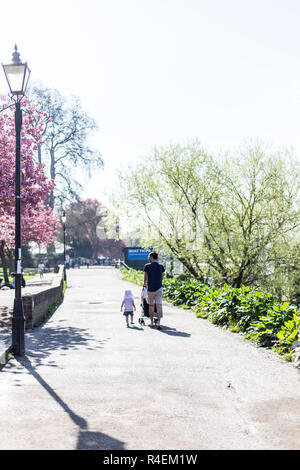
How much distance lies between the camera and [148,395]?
6.46 metres

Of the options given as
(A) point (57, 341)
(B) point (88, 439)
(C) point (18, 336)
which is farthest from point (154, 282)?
(B) point (88, 439)

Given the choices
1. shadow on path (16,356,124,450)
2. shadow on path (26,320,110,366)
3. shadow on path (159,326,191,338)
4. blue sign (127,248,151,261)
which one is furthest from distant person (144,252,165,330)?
blue sign (127,248,151,261)

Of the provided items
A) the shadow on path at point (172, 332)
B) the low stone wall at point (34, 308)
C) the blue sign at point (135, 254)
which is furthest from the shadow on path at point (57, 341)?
the blue sign at point (135, 254)

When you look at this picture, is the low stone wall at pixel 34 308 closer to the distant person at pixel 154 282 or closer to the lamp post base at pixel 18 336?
the distant person at pixel 154 282

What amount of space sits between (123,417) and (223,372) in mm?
2843

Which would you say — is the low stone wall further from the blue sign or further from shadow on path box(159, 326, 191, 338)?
the blue sign

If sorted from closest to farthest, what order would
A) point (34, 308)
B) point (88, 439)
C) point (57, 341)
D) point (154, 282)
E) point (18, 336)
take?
1. point (88, 439)
2. point (18, 336)
3. point (57, 341)
4. point (154, 282)
5. point (34, 308)

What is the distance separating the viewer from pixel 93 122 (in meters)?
52.6

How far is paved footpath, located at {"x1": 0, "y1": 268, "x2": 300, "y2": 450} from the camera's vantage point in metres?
4.89

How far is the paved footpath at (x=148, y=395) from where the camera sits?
489cm

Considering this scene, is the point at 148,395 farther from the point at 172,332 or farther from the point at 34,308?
the point at 34,308

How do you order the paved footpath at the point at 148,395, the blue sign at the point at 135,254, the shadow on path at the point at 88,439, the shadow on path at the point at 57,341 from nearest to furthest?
the shadow on path at the point at 88,439, the paved footpath at the point at 148,395, the shadow on path at the point at 57,341, the blue sign at the point at 135,254

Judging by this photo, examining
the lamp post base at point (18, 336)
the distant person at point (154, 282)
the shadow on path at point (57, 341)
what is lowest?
the shadow on path at point (57, 341)
